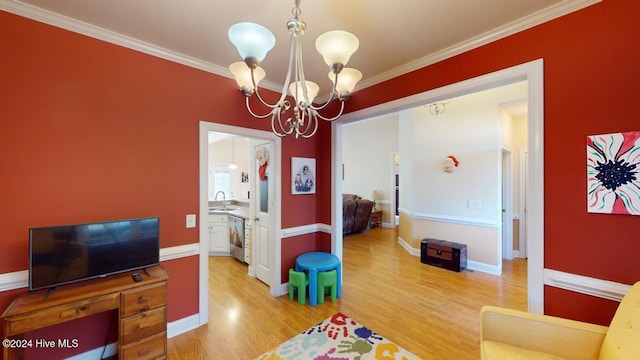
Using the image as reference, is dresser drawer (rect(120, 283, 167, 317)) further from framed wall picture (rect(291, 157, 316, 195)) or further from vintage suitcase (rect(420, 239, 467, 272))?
vintage suitcase (rect(420, 239, 467, 272))

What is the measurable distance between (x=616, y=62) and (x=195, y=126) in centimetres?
334

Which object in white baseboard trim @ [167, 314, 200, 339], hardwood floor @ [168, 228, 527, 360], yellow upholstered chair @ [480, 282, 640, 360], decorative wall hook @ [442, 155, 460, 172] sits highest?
decorative wall hook @ [442, 155, 460, 172]

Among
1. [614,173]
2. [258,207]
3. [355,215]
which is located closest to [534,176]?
[614,173]

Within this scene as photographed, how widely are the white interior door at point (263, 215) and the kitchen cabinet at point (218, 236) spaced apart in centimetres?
135

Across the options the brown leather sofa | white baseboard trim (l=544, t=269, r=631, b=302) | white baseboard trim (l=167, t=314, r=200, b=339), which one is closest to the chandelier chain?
white baseboard trim (l=544, t=269, r=631, b=302)

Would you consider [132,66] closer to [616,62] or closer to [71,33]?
[71,33]

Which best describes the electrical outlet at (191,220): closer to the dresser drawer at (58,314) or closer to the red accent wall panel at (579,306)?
the dresser drawer at (58,314)

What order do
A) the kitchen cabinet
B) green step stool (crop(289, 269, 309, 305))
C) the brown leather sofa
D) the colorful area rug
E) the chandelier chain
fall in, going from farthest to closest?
1. the brown leather sofa
2. the kitchen cabinet
3. green step stool (crop(289, 269, 309, 305))
4. the colorful area rug
5. the chandelier chain

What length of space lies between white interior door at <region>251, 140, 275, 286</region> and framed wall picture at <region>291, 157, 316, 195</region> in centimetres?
A: 29

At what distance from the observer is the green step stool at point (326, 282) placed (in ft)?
9.48

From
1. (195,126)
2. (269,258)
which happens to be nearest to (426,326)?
(269,258)

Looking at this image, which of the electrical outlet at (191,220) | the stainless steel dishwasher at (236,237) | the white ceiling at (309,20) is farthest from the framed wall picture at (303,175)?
the stainless steel dishwasher at (236,237)

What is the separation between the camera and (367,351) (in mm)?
2080

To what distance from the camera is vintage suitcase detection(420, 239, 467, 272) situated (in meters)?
3.90
